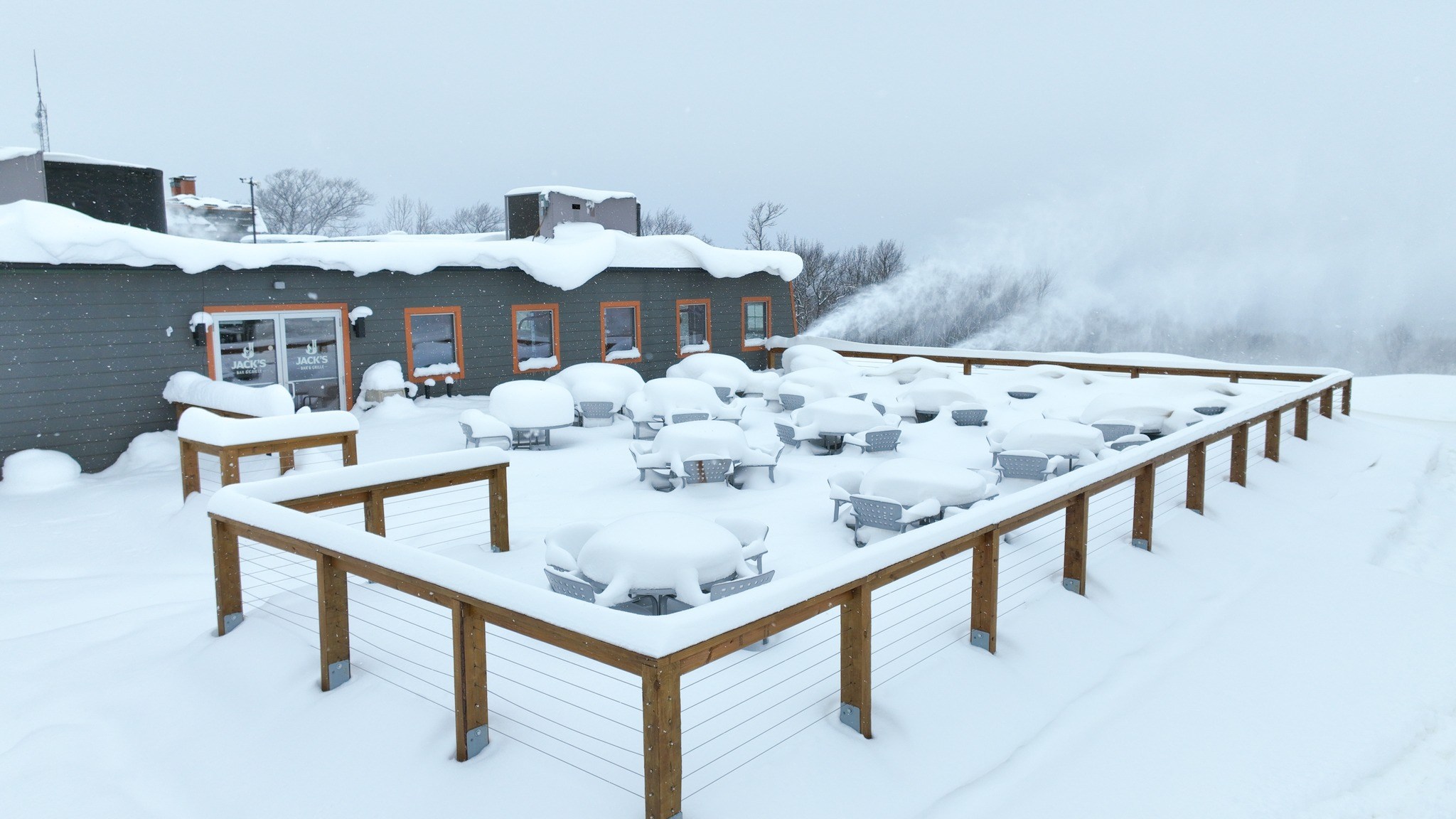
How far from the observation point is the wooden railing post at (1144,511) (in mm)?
5902

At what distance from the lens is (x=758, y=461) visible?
875 cm

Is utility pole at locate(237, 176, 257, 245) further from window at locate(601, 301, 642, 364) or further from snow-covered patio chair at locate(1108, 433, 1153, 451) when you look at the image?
snow-covered patio chair at locate(1108, 433, 1153, 451)

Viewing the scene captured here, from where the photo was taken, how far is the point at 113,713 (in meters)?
3.95

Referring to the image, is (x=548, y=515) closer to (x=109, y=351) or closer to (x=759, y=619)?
(x=759, y=619)

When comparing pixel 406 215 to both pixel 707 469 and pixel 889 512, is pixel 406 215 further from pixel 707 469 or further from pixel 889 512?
pixel 889 512

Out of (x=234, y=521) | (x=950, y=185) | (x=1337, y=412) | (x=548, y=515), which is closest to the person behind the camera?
(x=234, y=521)

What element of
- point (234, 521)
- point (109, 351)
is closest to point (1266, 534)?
point (234, 521)

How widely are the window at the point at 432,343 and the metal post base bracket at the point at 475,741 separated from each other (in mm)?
10404

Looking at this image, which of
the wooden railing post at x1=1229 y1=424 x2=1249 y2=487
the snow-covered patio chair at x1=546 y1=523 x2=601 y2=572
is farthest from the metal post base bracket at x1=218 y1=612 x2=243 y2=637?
the wooden railing post at x1=1229 y1=424 x2=1249 y2=487

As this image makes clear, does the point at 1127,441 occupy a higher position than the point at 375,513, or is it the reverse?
the point at 375,513

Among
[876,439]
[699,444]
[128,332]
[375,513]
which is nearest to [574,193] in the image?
[128,332]

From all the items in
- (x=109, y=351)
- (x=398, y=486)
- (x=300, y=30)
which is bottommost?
(x=398, y=486)

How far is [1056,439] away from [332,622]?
21.8 ft

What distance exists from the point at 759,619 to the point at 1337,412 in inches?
583
